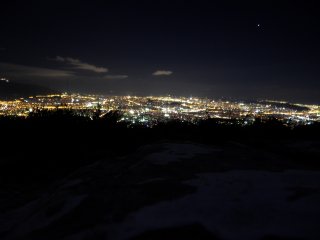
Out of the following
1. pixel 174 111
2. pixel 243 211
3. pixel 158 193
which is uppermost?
pixel 243 211

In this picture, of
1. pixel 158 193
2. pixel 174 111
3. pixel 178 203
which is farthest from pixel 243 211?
pixel 174 111

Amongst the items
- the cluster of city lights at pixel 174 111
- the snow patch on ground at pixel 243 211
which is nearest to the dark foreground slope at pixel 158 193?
the snow patch on ground at pixel 243 211

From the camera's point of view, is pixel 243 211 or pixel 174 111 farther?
pixel 174 111

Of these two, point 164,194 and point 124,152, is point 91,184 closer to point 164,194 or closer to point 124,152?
point 164,194

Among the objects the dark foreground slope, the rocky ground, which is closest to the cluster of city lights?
the dark foreground slope

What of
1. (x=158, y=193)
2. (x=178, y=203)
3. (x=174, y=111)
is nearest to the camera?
(x=178, y=203)

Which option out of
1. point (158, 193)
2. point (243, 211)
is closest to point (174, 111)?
point (158, 193)

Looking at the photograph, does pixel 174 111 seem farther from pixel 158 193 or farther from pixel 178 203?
Answer: pixel 178 203

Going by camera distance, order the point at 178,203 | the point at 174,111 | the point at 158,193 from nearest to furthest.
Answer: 1. the point at 178,203
2. the point at 158,193
3. the point at 174,111

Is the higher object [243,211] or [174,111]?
[243,211]
